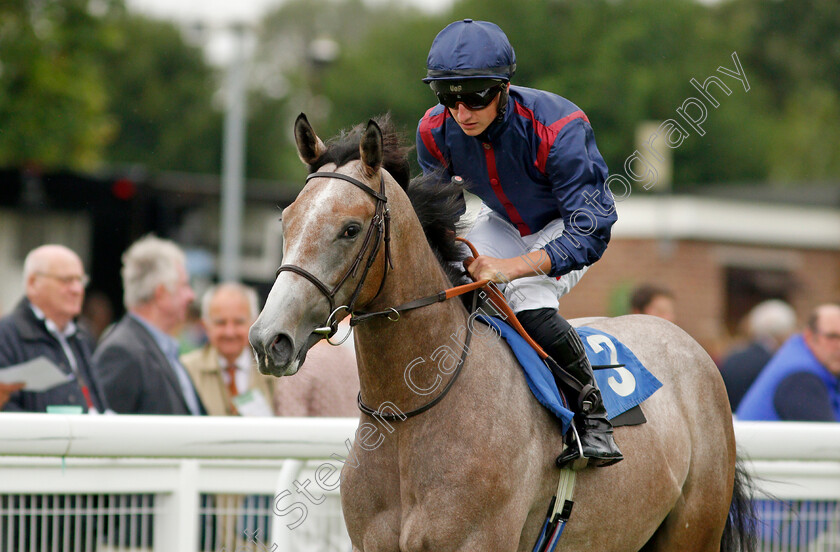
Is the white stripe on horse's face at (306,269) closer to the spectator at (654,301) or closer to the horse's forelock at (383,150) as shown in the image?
the horse's forelock at (383,150)

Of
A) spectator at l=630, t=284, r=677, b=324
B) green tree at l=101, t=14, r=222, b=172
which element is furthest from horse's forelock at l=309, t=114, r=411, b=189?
green tree at l=101, t=14, r=222, b=172

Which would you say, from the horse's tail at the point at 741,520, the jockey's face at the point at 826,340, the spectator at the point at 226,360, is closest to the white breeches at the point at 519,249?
the horse's tail at the point at 741,520

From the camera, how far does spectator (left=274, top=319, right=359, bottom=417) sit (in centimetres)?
559

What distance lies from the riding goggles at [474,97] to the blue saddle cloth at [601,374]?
2.58ft

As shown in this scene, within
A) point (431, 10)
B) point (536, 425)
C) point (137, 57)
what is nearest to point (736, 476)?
point (536, 425)

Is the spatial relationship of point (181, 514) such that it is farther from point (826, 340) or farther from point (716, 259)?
point (716, 259)

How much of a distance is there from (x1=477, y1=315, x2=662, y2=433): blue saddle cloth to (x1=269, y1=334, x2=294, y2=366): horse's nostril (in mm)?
1025

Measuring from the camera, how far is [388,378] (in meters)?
3.37

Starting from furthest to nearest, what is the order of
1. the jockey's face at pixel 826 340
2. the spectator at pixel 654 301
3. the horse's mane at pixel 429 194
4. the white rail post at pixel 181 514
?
the spectator at pixel 654 301 → the jockey's face at pixel 826 340 → the white rail post at pixel 181 514 → the horse's mane at pixel 429 194

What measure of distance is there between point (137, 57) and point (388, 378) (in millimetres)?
36841

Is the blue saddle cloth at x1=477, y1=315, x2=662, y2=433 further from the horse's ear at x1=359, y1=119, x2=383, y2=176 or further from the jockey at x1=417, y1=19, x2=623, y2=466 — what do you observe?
the horse's ear at x1=359, y1=119, x2=383, y2=176

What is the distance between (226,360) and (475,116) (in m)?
3.08

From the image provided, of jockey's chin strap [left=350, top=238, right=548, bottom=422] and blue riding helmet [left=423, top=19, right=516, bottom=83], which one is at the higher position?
blue riding helmet [left=423, top=19, right=516, bottom=83]

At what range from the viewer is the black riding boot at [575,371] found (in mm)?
3658
